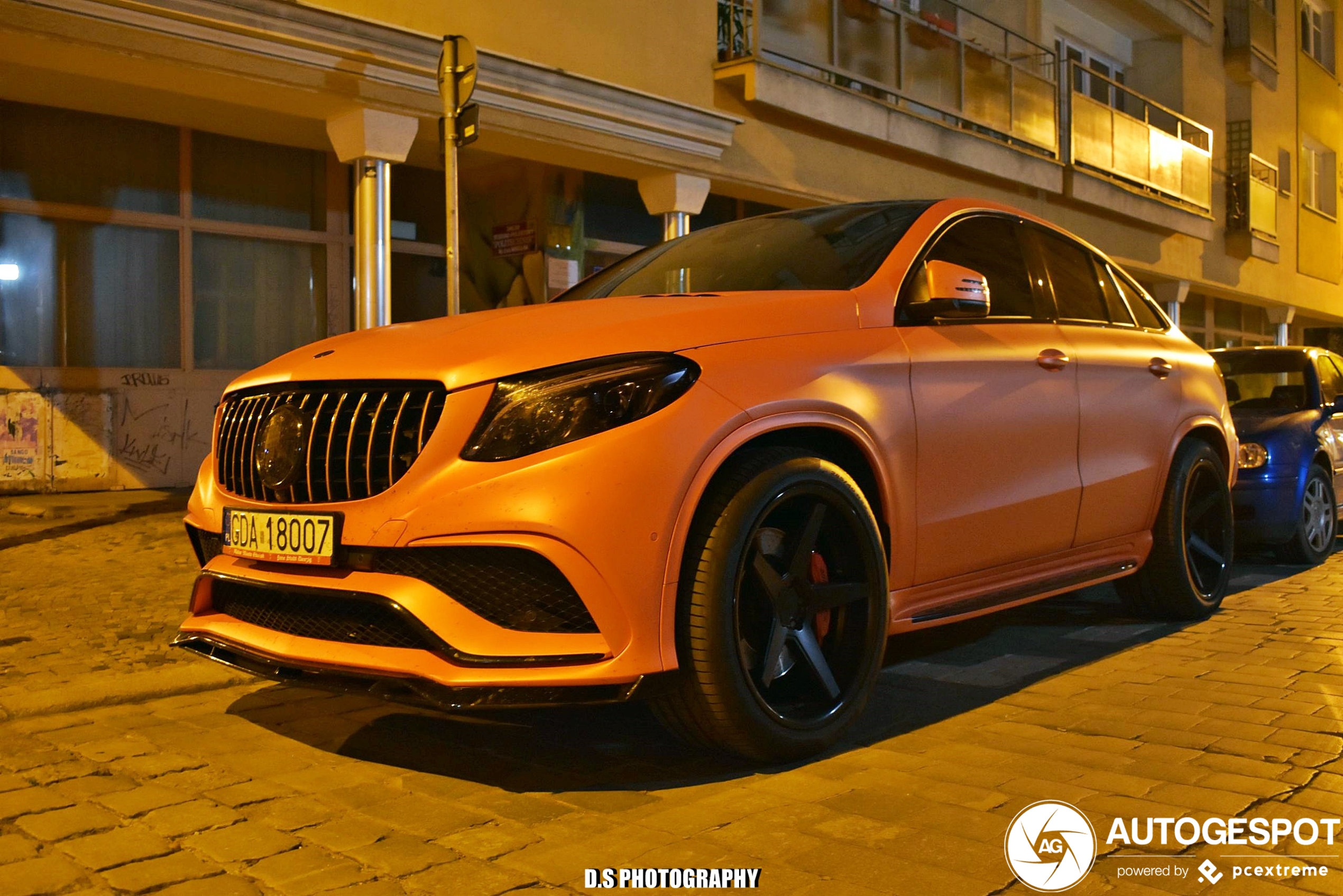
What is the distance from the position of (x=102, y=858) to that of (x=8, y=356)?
857 centimetres

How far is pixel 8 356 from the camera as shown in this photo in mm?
10180

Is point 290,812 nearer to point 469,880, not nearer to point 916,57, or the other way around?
point 469,880

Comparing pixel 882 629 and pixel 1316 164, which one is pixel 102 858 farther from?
pixel 1316 164


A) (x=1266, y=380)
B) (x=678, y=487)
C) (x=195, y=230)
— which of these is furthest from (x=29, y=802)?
(x=195, y=230)

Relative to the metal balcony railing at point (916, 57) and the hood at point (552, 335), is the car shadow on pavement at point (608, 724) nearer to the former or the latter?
the hood at point (552, 335)

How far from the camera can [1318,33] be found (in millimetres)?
30359

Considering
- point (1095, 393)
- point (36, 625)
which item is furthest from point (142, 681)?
point (1095, 393)

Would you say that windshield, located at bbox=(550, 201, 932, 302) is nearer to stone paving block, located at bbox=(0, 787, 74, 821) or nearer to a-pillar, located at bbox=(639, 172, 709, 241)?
stone paving block, located at bbox=(0, 787, 74, 821)

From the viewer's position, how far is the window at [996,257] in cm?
449

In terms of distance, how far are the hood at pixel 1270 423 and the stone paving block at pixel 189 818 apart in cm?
677

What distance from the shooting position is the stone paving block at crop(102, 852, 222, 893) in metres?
2.68

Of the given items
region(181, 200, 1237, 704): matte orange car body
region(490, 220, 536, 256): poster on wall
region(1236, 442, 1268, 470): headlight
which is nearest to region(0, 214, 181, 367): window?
region(490, 220, 536, 256): poster on wall

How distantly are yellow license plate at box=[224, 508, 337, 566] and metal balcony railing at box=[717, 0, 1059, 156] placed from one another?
9336 mm

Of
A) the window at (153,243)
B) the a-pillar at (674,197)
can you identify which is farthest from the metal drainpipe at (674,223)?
the window at (153,243)
